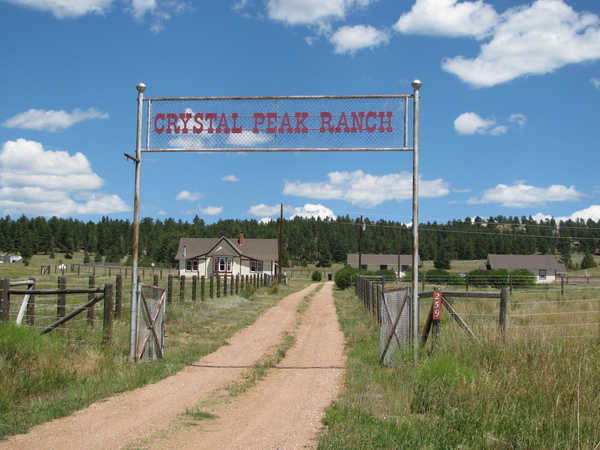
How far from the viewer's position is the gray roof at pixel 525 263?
86062 mm

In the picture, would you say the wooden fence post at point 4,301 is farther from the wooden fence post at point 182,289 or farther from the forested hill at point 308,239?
the forested hill at point 308,239

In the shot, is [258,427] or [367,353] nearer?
[258,427]

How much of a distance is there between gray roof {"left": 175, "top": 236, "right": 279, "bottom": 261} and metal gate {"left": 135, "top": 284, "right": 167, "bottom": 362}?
60062mm

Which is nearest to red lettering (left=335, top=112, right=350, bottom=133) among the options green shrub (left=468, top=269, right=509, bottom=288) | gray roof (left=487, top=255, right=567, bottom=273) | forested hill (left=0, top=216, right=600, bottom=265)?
green shrub (left=468, top=269, right=509, bottom=288)

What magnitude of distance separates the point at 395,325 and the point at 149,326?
4.69 m

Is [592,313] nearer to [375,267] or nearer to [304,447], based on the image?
[304,447]

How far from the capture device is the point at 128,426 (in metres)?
6.41

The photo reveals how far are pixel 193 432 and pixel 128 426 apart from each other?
817mm

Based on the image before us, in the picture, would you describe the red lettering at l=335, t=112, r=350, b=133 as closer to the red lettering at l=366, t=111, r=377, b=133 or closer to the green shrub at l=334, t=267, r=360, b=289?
the red lettering at l=366, t=111, r=377, b=133

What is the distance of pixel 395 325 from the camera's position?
9.99m

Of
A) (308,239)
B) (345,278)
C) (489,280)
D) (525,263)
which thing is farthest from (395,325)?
(308,239)

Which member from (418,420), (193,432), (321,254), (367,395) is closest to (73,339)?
(193,432)

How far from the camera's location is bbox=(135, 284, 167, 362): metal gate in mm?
10281

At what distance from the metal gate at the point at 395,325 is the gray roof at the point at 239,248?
61.1 meters
